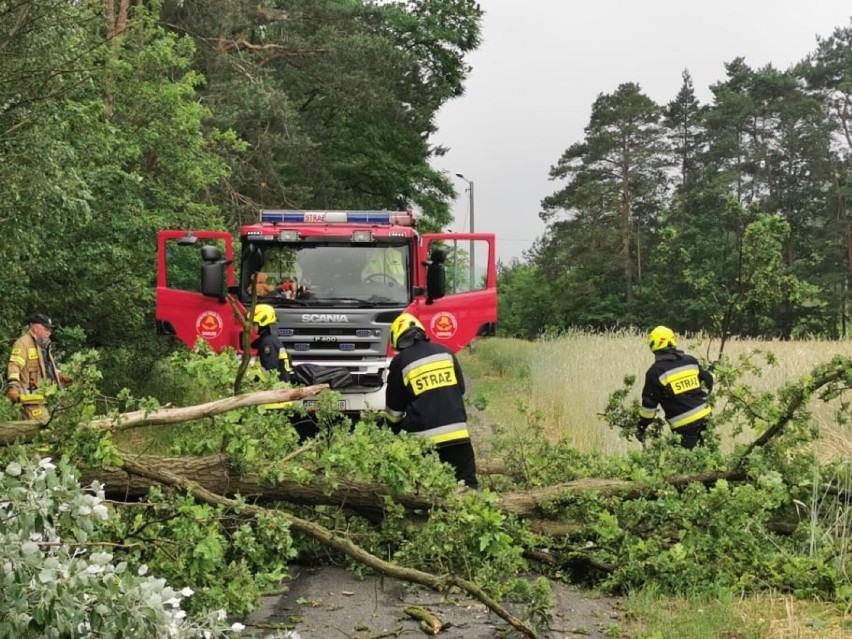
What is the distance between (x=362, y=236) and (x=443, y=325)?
1.27m

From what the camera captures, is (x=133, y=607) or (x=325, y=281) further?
(x=325, y=281)

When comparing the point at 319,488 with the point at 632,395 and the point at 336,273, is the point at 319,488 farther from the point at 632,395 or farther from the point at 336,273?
the point at 632,395

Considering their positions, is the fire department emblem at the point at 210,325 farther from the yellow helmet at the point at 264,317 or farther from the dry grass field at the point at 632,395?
the dry grass field at the point at 632,395

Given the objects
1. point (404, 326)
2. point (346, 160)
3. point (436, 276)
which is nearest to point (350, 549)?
point (404, 326)

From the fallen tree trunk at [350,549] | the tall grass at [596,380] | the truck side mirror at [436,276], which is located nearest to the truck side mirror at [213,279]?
the truck side mirror at [436,276]

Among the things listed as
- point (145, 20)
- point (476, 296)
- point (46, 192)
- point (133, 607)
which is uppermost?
point (145, 20)

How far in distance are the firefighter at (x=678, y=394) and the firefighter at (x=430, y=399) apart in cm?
218

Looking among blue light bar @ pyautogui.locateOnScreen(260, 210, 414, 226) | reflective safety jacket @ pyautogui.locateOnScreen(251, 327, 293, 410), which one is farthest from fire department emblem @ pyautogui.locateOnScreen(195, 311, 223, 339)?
reflective safety jacket @ pyautogui.locateOnScreen(251, 327, 293, 410)

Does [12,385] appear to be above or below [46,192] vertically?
below

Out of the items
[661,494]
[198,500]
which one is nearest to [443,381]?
[661,494]

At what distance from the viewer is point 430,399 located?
665 centimetres

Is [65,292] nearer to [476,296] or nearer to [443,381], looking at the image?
[476,296]

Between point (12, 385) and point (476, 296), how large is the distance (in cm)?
466

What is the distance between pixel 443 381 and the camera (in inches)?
263
